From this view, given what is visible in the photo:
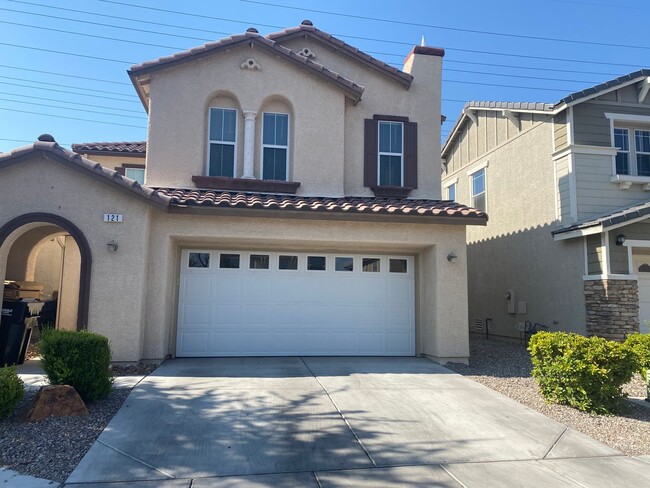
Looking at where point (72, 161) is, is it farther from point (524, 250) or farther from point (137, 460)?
point (524, 250)

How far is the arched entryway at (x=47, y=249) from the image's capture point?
8906 mm

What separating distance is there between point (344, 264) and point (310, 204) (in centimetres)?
188

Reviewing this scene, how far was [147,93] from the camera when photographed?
11969 millimetres

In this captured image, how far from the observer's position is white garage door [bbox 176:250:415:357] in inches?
413

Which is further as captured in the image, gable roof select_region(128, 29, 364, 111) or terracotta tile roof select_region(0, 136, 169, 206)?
gable roof select_region(128, 29, 364, 111)

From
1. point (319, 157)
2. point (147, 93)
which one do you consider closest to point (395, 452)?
point (319, 157)

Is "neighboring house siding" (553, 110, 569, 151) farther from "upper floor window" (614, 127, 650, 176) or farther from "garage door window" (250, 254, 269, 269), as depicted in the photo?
"garage door window" (250, 254, 269, 269)

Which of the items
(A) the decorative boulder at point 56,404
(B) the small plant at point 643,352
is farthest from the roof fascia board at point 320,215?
(A) the decorative boulder at point 56,404

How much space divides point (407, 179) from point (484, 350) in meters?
4.97

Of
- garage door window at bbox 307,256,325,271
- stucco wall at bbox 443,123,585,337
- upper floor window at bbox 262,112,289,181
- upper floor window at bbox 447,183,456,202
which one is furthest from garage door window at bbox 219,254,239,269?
upper floor window at bbox 447,183,456,202

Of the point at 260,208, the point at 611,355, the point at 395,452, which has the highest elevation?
the point at 260,208

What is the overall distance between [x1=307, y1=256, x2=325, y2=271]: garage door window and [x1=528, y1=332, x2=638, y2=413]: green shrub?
5.23 m

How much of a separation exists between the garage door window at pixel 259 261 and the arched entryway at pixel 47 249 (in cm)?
325

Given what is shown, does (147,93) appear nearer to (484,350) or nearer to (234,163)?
(234,163)
